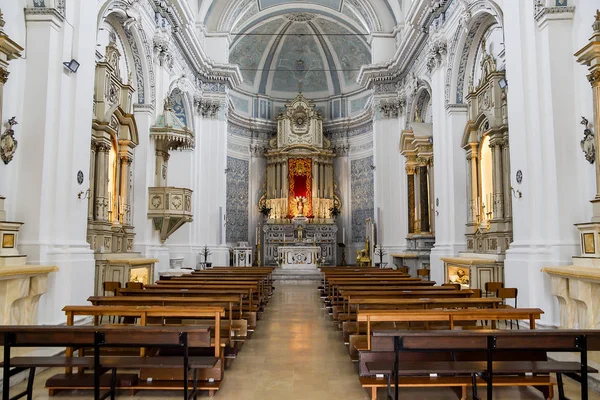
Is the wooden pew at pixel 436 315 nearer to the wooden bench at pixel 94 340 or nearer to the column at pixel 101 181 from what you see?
the wooden bench at pixel 94 340

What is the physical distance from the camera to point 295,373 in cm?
538

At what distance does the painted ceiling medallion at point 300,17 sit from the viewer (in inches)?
927

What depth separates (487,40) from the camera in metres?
11.8

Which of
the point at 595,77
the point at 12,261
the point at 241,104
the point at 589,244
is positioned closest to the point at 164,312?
the point at 12,261

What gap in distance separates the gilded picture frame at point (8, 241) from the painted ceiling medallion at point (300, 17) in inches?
770

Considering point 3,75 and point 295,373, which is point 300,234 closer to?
point 3,75

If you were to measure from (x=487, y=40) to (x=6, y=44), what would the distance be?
32.5 ft

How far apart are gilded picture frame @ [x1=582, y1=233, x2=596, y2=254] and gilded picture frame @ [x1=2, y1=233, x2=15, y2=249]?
741cm

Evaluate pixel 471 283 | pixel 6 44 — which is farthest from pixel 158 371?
pixel 471 283

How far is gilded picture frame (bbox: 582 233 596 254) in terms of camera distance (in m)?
6.42

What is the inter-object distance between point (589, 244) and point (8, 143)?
7.81 meters

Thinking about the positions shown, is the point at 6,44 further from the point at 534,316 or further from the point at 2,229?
the point at 534,316

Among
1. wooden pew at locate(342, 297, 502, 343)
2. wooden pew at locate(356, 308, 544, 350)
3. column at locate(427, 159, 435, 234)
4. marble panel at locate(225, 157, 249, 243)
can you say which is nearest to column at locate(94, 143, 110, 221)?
wooden pew at locate(342, 297, 502, 343)

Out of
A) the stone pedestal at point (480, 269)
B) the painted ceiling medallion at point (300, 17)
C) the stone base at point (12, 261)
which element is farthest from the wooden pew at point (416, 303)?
the painted ceiling medallion at point (300, 17)
